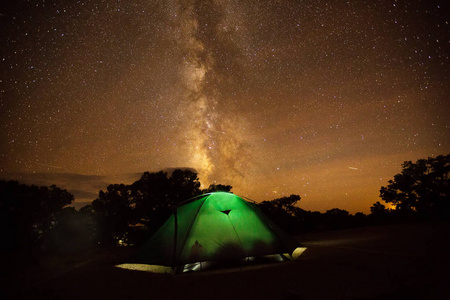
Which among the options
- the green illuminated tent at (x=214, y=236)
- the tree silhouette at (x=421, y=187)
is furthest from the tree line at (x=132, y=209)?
the green illuminated tent at (x=214, y=236)

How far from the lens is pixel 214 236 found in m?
6.14

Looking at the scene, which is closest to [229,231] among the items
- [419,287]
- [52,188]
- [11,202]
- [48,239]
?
[419,287]

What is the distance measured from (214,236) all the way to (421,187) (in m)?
21.2

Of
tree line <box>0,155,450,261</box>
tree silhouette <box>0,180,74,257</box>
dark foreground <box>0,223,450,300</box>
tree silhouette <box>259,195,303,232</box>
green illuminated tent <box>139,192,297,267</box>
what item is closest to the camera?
dark foreground <box>0,223,450,300</box>

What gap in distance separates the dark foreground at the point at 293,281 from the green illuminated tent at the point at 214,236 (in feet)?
1.24

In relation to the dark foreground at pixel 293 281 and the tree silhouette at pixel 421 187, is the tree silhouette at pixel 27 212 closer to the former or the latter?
the dark foreground at pixel 293 281

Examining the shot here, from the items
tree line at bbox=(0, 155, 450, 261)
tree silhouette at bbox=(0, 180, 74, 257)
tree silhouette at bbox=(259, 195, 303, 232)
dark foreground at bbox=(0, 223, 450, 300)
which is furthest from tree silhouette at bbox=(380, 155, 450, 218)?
tree silhouette at bbox=(0, 180, 74, 257)

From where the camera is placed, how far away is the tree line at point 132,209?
53.9 feet

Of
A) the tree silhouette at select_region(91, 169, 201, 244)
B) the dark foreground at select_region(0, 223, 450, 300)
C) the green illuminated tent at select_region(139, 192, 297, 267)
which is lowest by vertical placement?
the dark foreground at select_region(0, 223, 450, 300)

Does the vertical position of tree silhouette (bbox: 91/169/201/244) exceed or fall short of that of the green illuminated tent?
it exceeds it

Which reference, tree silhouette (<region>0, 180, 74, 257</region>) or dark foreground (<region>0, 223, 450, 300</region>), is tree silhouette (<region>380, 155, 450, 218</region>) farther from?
tree silhouette (<region>0, 180, 74, 257</region>)

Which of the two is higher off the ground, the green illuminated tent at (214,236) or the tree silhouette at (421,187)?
the tree silhouette at (421,187)

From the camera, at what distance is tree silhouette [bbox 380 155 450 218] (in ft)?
59.8

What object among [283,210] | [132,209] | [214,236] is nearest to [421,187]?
[283,210]
